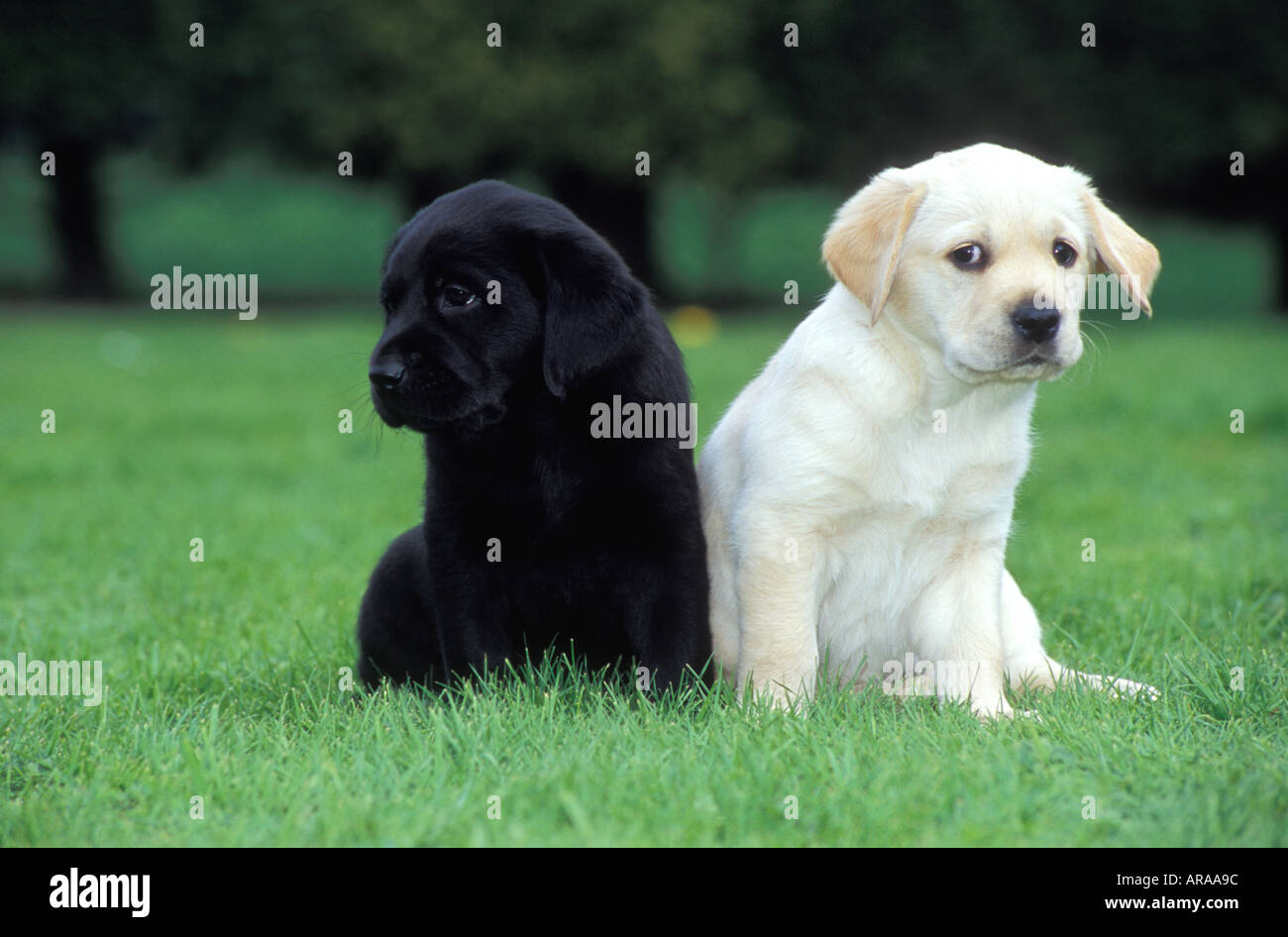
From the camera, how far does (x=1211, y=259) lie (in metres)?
32.7

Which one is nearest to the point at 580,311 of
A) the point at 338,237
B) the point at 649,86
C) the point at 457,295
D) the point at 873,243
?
the point at 457,295

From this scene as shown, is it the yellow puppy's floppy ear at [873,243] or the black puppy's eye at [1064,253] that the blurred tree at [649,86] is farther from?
the black puppy's eye at [1064,253]

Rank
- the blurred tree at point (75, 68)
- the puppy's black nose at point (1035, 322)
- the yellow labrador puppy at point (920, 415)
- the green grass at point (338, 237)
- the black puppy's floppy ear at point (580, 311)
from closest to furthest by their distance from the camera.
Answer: the puppy's black nose at point (1035, 322) → the yellow labrador puppy at point (920, 415) → the black puppy's floppy ear at point (580, 311) → the blurred tree at point (75, 68) → the green grass at point (338, 237)

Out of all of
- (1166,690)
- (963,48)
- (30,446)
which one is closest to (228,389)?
(30,446)

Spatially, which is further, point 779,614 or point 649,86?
point 649,86

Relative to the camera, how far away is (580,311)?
3.40 meters

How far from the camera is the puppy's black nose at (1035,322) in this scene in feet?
10.4

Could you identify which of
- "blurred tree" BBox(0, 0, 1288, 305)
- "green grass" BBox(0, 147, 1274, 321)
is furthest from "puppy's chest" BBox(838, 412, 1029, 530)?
"green grass" BBox(0, 147, 1274, 321)

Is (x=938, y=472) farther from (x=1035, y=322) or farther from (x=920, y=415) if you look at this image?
(x=1035, y=322)

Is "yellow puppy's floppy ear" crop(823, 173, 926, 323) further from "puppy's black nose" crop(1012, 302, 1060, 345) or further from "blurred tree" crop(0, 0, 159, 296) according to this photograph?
"blurred tree" crop(0, 0, 159, 296)

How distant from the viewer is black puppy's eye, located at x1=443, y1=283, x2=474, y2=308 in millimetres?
3441

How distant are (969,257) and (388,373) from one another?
1441 millimetres

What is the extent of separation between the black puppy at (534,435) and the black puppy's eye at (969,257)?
0.78 meters

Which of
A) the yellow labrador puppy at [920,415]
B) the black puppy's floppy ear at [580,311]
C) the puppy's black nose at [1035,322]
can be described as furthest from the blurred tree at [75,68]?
the puppy's black nose at [1035,322]
